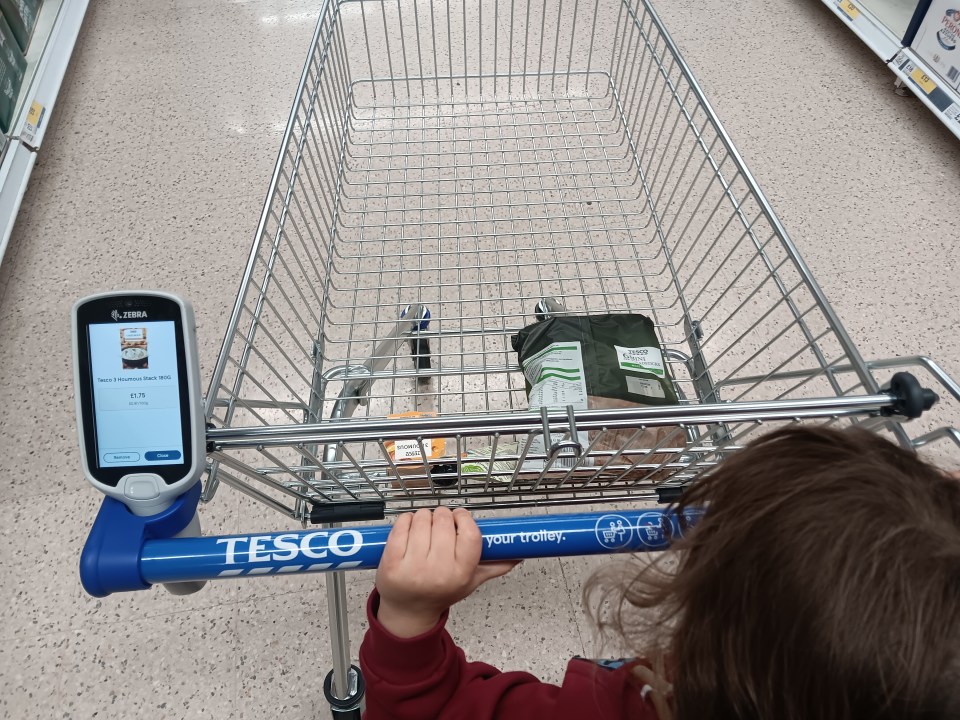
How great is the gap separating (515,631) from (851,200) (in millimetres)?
1512

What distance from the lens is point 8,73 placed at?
174 cm

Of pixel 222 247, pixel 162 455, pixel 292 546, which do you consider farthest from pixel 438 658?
pixel 222 247

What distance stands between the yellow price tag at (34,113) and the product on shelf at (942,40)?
9.06 ft

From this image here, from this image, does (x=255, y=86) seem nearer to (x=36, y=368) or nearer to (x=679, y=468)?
(x=36, y=368)

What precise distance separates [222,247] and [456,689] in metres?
1.34

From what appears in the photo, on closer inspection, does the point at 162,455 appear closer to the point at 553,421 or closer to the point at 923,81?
the point at 553,421

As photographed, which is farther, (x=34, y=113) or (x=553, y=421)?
(x=34, y=113)

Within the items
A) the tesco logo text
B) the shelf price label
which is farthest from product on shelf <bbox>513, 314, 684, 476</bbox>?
the shelf price label

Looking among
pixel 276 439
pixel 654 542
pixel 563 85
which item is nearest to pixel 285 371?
pixel 276 439

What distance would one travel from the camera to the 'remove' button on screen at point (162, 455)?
0.45m

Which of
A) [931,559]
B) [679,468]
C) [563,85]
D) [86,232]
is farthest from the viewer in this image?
[563,85]

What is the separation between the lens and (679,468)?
652 mm

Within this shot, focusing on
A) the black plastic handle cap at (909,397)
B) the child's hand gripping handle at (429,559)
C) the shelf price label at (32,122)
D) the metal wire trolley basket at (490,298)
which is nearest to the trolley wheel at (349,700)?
the metal wire trolley basket at (490,298)

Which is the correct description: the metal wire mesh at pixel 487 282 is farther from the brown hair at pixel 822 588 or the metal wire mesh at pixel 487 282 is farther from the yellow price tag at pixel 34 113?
the yellow price tag at pixel 34 113
